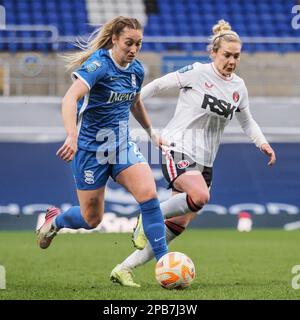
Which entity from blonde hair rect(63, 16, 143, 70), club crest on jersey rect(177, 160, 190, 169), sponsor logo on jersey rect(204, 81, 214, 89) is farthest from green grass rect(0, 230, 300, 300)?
blonde hair rect(63, 16, 143, 70)

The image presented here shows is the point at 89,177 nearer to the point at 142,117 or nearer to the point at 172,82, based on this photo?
the point at 142,117

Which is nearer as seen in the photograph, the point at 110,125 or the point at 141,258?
the point at 110,125

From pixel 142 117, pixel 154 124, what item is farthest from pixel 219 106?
pixel 154 124

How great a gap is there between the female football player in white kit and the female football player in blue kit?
0.67 meters

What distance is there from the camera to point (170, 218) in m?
7.12

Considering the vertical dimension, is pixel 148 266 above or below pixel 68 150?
below

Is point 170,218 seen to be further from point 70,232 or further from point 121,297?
point 70,232

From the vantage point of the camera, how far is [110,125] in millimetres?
6488

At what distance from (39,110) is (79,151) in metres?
8.81

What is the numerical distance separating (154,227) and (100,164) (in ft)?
2.10

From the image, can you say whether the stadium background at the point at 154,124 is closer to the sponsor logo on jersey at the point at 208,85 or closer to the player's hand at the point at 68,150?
the sponsor logo on jersey at the point at 208,85

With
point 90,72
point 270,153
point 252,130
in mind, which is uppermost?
point 90,72

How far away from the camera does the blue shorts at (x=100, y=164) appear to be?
6.47 metres

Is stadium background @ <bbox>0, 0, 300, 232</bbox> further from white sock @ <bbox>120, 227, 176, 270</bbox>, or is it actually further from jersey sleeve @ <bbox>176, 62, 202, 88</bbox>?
white sock @ <bbox>120, 227, 176, 270</bbox>
